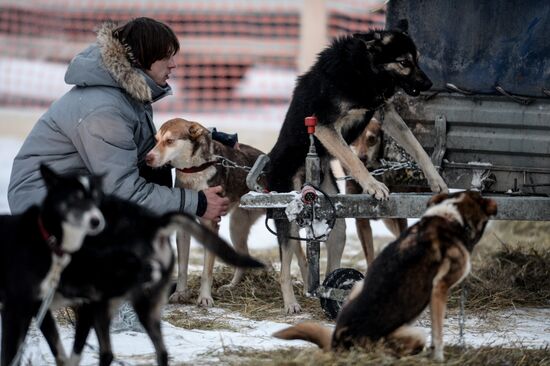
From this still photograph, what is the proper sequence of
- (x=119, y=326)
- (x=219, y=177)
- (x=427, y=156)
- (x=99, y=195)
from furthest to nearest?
(x=219, y=177)
(x=427, y=156)
(x=119, y=326)
(x=99, y=195)

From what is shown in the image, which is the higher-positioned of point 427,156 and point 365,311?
point 427,156

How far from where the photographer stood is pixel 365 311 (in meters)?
4.54

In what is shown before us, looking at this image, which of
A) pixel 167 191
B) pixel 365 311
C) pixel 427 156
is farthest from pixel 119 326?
pixel 427 156

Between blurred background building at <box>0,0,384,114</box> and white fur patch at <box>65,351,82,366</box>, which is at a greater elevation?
blurred background building at <box>0,0,384,114</box>

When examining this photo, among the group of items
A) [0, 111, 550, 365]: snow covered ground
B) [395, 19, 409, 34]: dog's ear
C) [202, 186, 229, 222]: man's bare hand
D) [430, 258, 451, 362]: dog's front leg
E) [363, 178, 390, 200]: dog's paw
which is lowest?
[0, 111, 550, 365]: snow covered ground

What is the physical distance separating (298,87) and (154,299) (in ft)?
8.48

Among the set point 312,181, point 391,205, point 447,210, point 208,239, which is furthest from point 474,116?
point 208,239

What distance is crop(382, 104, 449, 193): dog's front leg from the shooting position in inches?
253

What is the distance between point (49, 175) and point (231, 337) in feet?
6.17

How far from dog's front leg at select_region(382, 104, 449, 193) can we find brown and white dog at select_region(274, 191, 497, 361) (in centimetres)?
163

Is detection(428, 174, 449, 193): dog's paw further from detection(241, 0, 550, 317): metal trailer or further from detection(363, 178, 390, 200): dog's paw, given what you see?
detection(363, 178, 390, 200): dog's paw

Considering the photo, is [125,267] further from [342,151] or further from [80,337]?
[342,151]

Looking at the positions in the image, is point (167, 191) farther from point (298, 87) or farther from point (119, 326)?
point (298, 87)

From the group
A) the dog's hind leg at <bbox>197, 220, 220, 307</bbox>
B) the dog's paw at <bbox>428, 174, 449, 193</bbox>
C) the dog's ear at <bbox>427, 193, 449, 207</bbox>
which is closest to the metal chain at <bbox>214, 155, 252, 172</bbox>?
the dog's hind leg at <bbox>197, 220, 220, 307</bbox>
